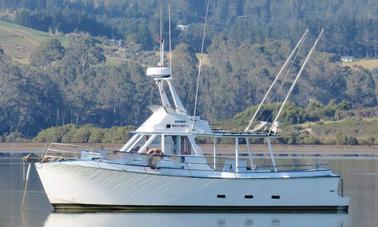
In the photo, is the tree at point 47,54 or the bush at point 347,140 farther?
the tree at point 47,54

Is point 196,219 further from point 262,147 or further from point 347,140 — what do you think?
point 347,140

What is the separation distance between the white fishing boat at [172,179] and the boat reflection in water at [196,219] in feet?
2.53

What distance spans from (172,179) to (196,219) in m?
2.13

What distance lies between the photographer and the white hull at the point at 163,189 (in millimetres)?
51469

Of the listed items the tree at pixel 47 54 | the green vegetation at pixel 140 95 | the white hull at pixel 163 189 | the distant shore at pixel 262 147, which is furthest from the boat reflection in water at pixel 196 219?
the tree at pixel 47 54

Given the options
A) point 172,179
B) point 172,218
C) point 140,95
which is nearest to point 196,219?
point 172,218

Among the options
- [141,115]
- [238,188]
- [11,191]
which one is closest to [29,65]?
[141,115]

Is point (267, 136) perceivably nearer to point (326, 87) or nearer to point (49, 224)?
point (49, 224)

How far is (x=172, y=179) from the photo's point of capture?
51.6 m

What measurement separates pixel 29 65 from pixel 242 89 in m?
26.1

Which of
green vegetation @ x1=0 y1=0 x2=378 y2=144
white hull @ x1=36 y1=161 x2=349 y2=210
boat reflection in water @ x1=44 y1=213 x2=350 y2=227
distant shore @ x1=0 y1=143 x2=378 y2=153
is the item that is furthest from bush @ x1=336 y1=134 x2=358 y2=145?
boat reflection in water @ x1=44 y1=213 x2=350 y2=227

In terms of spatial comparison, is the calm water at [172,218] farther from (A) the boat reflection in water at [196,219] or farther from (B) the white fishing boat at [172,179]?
(B) the white fishing boat at [172,179]

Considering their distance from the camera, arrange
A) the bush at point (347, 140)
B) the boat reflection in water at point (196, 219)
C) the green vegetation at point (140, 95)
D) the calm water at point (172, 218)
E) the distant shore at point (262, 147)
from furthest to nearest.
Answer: the green vegetation at point (140, 95)
the bush at point (347, 140)
the distant shore at point (262, 147)
the calm water at point (172, 218)
the boat reflection in water at point (196, 219)

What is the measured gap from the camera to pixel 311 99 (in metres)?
177
